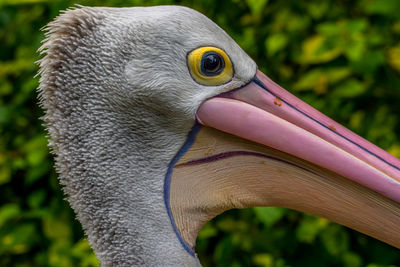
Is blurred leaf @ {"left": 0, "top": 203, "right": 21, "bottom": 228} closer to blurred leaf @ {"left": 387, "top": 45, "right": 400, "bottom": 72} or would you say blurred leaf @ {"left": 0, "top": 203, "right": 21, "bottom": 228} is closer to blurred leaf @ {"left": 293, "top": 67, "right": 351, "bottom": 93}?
blurred leaf @ {"left": 293, "top": 67, "right": 351, "bottom": 93}

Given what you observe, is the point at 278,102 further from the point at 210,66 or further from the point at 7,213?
the point at 7,213

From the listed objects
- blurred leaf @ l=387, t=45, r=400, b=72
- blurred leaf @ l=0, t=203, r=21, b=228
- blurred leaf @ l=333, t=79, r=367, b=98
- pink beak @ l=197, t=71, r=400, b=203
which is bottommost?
blurred leaf @ l=0, t=203, r=21, b=228

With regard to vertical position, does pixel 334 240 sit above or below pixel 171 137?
below

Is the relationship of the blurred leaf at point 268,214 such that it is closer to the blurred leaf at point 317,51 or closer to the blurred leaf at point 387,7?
the blurred leaf at point 317,51

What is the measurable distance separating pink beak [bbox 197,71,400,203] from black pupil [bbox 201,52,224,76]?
0.06m

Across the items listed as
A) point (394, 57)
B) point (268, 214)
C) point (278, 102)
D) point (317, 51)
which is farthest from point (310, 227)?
point (278, 102)

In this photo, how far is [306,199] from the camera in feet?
4.33

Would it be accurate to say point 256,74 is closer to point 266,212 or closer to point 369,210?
point 369,210

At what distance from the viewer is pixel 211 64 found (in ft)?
4.19

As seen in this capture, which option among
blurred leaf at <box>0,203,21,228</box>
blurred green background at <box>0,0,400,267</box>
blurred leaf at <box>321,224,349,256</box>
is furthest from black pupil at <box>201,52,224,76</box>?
blurred leaf at <box>0,203,21,228</box>

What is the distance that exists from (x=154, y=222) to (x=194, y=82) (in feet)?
1.09

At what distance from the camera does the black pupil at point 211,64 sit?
4.18ft

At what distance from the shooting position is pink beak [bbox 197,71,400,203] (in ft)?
4.03

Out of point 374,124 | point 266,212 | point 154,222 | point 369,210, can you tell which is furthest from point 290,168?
point 374,124
